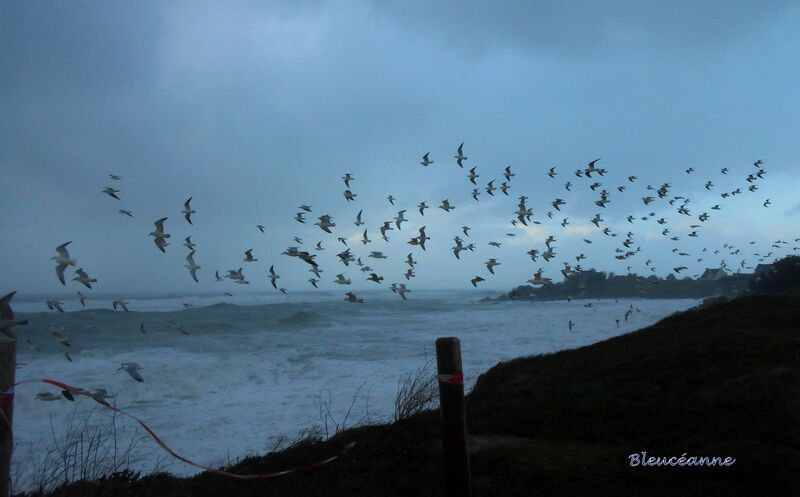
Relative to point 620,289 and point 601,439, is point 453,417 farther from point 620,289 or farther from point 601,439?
point 620,289

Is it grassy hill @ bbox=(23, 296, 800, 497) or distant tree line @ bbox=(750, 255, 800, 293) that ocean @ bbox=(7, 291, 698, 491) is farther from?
distant tree line @ bbox=(750, 255, 800, 293)

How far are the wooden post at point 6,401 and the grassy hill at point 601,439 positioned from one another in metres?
2.21

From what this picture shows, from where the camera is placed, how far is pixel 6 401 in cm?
416

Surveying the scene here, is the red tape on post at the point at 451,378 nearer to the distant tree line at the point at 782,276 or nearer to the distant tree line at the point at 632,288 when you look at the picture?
the distant tree line at the point at 782,276

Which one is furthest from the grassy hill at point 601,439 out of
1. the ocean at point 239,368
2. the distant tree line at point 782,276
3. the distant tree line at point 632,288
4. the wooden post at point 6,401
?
the distant tree line at point 632,288

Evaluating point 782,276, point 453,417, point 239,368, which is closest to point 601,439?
point 453,417

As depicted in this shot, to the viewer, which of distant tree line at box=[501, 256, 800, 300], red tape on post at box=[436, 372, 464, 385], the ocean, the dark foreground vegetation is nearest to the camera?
red tape on post at box=[436, 372, 464, 385]

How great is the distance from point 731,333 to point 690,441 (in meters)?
7.74

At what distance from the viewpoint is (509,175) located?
15.0 m

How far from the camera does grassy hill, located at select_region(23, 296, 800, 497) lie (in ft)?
21.7

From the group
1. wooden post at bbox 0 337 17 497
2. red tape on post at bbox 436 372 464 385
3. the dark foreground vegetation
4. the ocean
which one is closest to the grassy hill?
the dark foreground vegetation

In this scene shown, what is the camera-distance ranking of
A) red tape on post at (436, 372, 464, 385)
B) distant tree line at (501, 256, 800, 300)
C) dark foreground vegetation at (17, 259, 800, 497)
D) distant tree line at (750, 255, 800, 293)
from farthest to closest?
1. distant tree line at (501, 256, 800, 300)
2. distant tree line at (750, 255, 800, 293)
3. dark foreground vegetation at (17, 259, 800, 497)
4. red tape on post at (436, 372, 464, 385)

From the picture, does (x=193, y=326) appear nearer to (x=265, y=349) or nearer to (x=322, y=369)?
(x=265, y=349)

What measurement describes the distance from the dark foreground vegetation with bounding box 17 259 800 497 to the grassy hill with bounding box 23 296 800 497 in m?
0.02
